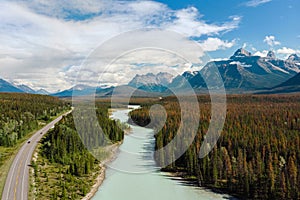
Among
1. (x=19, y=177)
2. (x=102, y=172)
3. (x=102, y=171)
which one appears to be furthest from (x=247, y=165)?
(x=19, y=177)

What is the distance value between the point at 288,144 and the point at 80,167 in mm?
30449

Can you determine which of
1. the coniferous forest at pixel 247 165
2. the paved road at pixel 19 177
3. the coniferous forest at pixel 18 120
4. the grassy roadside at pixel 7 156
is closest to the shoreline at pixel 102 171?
the paved road at pixel 19 177

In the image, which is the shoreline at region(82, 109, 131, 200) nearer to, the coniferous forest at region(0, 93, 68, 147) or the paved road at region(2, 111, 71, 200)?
the paved road at region(2, 111, 71, 200)

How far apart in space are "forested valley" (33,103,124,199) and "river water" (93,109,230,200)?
2444 millimetres

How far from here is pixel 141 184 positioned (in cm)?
3819

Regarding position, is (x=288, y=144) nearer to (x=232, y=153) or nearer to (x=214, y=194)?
(x=232, y=153)

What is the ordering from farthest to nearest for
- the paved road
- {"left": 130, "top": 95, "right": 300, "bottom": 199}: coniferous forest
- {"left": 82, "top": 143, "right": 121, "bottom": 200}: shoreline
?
{"left": 82, "top": 143, "right": 121, "bottom": 200}: shoreline, {"left": 130, "top": 95, "right": 300, "bottom": 199}: coniferous forest, the paved road

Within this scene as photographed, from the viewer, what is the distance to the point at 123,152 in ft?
180

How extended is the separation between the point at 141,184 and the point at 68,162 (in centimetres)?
1343

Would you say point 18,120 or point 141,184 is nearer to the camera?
point 141,184

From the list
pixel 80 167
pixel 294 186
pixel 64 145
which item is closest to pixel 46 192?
pixel 80 167

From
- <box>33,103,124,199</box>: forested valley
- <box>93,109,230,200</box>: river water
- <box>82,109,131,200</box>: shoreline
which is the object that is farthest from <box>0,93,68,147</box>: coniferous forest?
<box>93,109,230,200</box>: river water

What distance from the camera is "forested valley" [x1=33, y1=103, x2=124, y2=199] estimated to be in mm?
33688

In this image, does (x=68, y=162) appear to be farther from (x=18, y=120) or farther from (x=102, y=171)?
(x=18, y=120)
